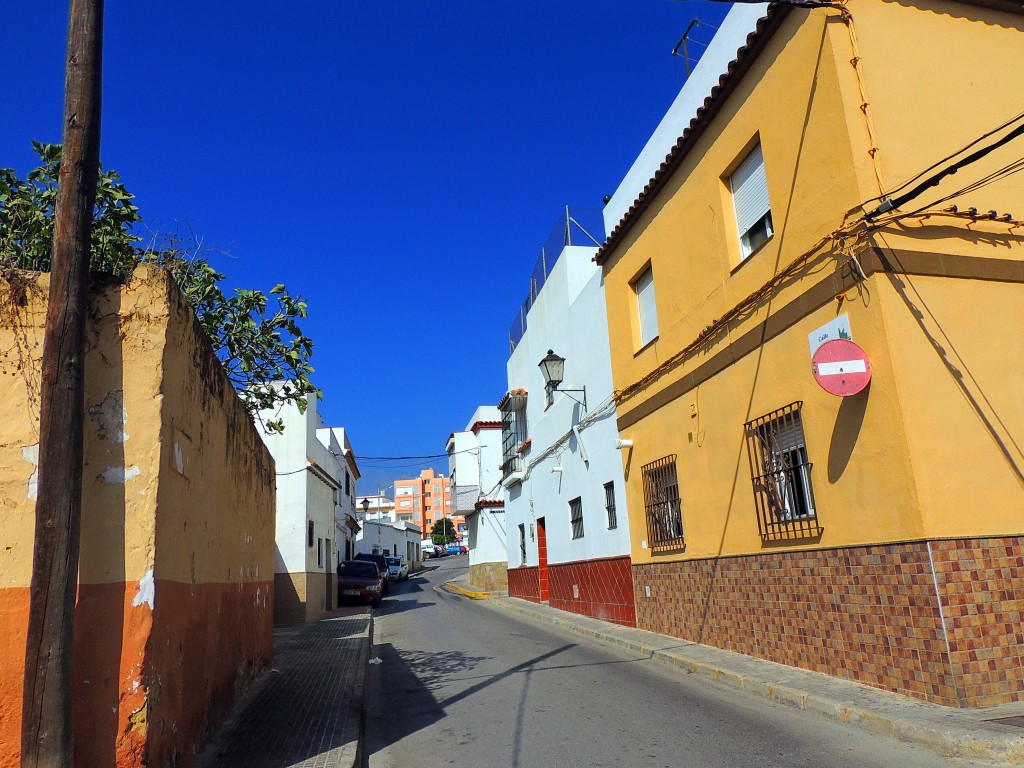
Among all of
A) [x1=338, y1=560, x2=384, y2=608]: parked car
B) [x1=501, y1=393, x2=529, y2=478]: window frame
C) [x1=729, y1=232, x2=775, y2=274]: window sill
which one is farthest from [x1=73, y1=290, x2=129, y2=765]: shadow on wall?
[x1=338, y1=560, x2=384, y2=608]: parked car

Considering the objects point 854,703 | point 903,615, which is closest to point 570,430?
point 903,615

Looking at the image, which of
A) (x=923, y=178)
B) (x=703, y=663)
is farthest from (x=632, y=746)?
(x=923, y=178)

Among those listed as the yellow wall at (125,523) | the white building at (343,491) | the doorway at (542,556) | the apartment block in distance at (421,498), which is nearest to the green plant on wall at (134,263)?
the yellow wall at (125,523)

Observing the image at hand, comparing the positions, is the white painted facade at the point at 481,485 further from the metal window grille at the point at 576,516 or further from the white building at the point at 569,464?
the metal window grille at the point at 576,516

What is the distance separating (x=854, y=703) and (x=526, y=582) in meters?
15.9

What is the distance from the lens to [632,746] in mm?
5848

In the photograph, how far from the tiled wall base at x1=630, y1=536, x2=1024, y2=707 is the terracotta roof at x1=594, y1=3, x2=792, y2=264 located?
18.1 ft

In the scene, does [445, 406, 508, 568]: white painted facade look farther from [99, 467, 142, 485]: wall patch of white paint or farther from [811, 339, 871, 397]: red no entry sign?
[99, 467, 142, 485]: wall patch of white paint

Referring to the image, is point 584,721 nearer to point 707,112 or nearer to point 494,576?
point 707,112

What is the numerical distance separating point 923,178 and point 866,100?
0.90 metres

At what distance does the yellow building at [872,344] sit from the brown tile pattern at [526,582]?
1080cm

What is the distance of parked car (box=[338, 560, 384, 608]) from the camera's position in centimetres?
2433

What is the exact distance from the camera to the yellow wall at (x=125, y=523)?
4.54 metres

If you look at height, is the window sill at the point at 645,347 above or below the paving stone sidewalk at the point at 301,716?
above
